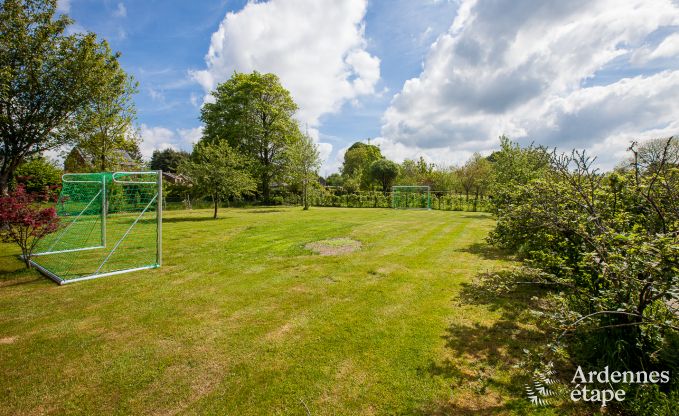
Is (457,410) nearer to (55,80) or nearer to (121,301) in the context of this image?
(121,301)

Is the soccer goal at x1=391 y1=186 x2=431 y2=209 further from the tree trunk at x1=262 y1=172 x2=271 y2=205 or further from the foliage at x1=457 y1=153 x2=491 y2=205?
the tree trunk at x1=262 y1=172 x2=271 y2=205

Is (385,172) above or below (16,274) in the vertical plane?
above

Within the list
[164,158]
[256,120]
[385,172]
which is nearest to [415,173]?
[385,172]

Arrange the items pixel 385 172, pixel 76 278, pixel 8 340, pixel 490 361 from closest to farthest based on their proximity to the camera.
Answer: pixel 490 361 → pixel 8 340 → pixel 76 278 → pixel 385 172

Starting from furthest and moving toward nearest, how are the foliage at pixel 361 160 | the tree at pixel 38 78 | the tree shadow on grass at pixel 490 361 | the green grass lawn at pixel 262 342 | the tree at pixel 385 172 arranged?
the foliage at pixel 361 160 → the tree at pixel 385 172 → the tree at pixel 38 78 → the green grass lawn at pixel 262 342 → the tree shadow on grass at pixel 490 361

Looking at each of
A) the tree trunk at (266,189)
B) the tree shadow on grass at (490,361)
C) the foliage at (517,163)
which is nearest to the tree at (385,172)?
the tree trunk at (266,189)

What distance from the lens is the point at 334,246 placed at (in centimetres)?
1006

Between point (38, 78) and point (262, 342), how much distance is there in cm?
1823

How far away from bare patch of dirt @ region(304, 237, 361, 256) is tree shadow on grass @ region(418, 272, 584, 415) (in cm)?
456

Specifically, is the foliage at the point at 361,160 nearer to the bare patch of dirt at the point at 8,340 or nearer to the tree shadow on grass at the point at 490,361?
the tree shadow on grass at the point at 490,361

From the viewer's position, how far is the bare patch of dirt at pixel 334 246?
924cm

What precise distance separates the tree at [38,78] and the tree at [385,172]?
106 ft

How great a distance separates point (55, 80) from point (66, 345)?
53.7 ft

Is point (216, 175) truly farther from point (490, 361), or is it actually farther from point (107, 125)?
point (490, 361)
